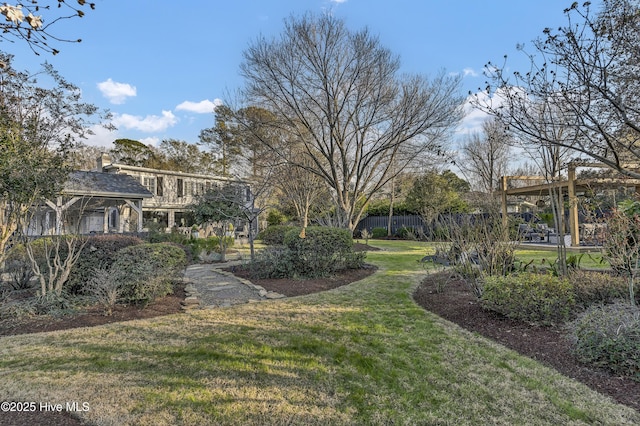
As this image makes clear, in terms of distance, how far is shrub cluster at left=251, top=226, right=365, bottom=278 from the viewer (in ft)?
25.9

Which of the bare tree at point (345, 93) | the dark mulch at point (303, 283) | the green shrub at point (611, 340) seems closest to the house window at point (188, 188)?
the bare tree at point (345, 93)

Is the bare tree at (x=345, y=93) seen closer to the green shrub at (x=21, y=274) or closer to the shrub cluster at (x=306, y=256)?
the shrub cluster at (x=306, y=256)

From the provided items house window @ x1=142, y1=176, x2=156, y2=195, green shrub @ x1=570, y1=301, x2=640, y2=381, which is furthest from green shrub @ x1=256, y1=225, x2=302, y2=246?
green shrub @ x1=570, y1=301, x2=640, y2=381

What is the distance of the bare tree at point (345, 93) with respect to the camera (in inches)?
432

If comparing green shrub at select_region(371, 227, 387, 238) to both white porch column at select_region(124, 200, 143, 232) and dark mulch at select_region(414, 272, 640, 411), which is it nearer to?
white porch column at select_region(124, 200, 143, 232)

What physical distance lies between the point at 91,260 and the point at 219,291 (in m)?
2.35

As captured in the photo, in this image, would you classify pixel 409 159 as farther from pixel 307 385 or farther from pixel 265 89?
pixel 307 385

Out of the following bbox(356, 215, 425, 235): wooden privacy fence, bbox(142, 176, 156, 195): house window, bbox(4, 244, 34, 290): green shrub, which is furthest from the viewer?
bbox(356, 215, 425, 235): wooden privacy fence

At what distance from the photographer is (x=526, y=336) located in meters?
4.00

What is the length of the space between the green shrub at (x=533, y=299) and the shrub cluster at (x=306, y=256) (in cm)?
401

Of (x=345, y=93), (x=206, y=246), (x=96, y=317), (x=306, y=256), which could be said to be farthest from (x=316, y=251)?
(x=345, y=93)

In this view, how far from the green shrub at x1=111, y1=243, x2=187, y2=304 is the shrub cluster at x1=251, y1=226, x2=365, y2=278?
7.28ft

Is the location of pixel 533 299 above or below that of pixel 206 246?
below

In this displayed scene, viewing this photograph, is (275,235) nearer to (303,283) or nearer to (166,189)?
(166,189)
